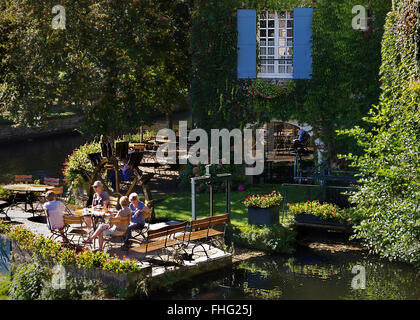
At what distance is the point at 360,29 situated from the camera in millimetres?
20141

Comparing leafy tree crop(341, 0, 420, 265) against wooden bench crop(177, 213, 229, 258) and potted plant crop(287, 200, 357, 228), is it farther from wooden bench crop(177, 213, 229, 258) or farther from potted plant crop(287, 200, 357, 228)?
wooden bench crop(177, 213, 229, 258)

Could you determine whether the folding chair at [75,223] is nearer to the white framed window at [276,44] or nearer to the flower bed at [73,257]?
the flower bed at [73,257]

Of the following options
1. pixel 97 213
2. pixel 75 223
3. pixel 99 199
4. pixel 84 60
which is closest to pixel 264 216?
pixel 99 199

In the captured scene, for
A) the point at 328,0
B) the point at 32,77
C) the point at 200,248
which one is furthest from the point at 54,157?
the point at 200,248

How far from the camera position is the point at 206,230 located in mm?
15141

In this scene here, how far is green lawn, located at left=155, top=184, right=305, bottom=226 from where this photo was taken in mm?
18562

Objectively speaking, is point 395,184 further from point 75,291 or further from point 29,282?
point 29,282

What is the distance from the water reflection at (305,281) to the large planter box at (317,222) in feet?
5.51

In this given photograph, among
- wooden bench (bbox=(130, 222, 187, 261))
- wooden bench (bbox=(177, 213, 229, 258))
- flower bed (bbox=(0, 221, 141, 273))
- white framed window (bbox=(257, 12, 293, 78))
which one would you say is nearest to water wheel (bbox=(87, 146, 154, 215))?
wooden bench (bbox=(177, 213, 229, 258))

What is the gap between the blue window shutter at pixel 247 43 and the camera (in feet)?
70.7

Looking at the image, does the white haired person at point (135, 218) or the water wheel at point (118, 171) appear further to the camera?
the water wheel at point (118, 171)

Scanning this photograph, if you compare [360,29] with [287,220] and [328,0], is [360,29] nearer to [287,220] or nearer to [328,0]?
[328,0]

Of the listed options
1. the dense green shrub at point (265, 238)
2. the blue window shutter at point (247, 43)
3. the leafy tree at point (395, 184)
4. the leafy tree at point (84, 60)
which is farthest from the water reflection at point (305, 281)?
the leafy tree at point (84, 60)

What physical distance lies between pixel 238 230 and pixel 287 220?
5.36 ft
